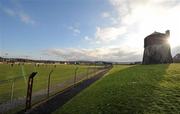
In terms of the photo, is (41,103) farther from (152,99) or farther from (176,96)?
(176,96)

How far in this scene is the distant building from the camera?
1933 inches

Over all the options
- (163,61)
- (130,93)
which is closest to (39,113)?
(130,93)

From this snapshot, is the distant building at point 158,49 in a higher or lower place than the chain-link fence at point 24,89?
higher

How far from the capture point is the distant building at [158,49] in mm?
49103

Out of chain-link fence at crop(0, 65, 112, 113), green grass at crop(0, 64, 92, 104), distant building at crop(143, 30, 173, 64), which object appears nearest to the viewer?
chain-link fence at crop(0, 65, 112, 113)

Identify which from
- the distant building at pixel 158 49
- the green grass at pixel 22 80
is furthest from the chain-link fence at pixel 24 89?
the distant building at pixel 158 49

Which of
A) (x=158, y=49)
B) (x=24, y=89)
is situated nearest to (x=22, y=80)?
(x=24, y=89)

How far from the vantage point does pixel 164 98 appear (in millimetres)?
11883

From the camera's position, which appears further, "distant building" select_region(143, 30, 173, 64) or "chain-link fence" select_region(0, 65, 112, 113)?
"distant building" select_region(143, 30, 173, 64)

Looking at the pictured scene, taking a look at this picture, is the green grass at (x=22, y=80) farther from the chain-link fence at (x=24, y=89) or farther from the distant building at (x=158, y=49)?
the distant building at (x=158, y=49)

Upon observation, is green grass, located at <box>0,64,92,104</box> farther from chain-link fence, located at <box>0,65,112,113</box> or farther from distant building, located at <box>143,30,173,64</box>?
distant building, located at <box>143,30,173,64</box>

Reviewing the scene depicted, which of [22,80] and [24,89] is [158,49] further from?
[24,89]

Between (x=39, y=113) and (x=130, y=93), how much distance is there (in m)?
6.39

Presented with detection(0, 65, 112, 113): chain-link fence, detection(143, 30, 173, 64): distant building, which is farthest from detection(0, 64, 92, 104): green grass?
detection(143, 30, 173, 64): distant building
